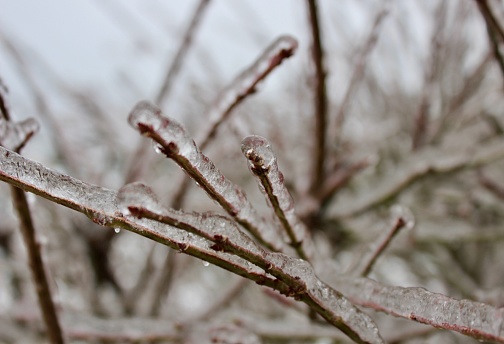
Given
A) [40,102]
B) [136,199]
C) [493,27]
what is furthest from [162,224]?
[40,102]

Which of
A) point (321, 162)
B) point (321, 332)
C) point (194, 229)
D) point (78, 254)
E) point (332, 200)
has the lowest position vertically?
point (194, 229)

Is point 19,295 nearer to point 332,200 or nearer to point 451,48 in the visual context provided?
point 332,200

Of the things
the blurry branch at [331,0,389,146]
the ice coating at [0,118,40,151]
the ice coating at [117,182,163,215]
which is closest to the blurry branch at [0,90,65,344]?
the ice coating at [0,118,40,151]

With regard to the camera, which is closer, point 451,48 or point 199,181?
point 199,181

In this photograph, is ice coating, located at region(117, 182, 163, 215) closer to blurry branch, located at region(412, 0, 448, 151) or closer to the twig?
the twig

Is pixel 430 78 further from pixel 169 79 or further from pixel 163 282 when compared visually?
pixel 163 282

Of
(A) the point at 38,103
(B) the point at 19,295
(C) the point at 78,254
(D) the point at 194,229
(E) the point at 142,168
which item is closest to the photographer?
(D) the point at 194,229

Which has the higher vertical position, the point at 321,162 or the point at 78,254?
the point at 321,162

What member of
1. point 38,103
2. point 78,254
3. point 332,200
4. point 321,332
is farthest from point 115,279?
point 321,332
